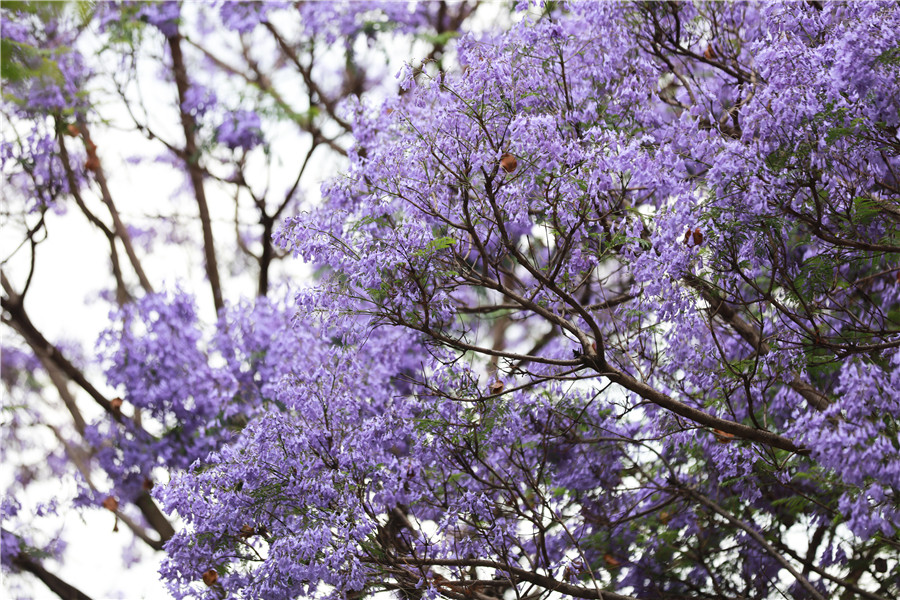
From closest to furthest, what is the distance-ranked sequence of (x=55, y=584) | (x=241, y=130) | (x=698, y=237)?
1. (x=698, y=237)
2. (x=55, y=584)
3. (x=241, y=130)

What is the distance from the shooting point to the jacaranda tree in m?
5.62

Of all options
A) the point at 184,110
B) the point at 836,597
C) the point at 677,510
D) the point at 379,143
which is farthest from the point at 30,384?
the point at 836,597

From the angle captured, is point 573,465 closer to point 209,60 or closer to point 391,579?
point 391,579

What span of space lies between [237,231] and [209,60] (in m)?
2.46

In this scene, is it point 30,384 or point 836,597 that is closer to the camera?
point 836,597

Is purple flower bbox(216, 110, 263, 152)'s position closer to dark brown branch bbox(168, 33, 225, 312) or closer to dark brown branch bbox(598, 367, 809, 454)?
dark brown branch bbox(168, 33, 225, 312)

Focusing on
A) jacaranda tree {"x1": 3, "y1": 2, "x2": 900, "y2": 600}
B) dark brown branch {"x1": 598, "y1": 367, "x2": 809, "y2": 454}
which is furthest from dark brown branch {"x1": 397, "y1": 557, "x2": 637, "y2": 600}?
dark brown branch {"x1": 598, "y1": 367, "x2": 809, "y2": 454}

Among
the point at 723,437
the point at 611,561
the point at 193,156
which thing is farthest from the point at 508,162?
the point at 193,156

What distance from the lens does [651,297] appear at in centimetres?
600

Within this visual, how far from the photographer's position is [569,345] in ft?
25.7

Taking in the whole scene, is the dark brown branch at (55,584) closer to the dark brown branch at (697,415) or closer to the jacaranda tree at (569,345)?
the jacaranda tree at (569,345)

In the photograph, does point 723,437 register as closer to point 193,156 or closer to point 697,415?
point 697,415

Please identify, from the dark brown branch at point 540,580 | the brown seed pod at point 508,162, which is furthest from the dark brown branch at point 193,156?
the brown seed pod at point 508,162

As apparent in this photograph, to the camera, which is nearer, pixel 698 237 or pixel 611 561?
pixel 698 237
